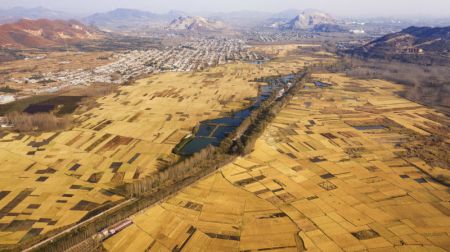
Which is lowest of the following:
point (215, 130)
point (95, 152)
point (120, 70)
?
point (95, 152)

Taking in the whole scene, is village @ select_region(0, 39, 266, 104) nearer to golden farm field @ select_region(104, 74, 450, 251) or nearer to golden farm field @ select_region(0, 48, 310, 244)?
golden farm field @ select_region(0, 48, 310, 244)

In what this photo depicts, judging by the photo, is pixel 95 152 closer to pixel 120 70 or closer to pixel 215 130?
pixel 215 130

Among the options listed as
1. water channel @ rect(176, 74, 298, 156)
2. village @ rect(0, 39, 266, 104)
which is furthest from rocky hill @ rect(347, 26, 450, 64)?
water channel @ rect(176, 74, 298, 156)

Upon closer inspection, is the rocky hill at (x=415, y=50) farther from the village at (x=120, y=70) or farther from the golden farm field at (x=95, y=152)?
the golden farm field at (x=95, y=152)

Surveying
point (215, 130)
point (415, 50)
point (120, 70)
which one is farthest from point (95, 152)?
point (415, 50)

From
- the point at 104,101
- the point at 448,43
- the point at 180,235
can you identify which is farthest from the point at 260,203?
the point at 448,43

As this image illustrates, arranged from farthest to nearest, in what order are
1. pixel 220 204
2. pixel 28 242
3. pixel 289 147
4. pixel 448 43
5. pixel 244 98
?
pixel 448 43
pixel 244 98
pixel 289 147
pixel 220 204
pixel 28 242

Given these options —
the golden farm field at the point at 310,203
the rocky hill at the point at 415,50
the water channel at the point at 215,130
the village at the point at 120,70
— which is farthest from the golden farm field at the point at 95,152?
the rocky hill at the point at 415,50

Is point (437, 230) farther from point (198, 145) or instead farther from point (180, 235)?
point (198, 145)
